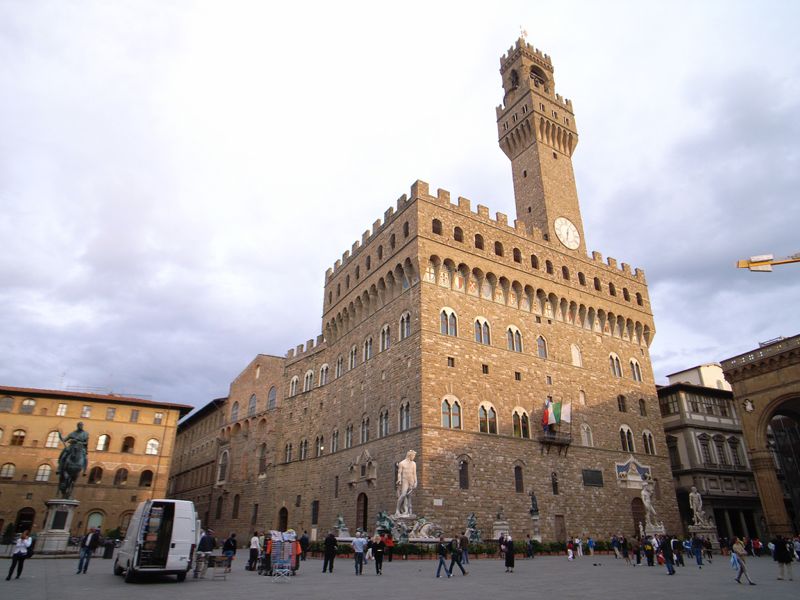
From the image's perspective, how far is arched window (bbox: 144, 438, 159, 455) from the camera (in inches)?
1727

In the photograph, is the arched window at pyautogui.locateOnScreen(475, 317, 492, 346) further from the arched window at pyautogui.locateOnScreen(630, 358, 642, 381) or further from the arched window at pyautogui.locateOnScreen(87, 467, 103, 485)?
the arched window at pyautogui.locateOnScreen(87, 467, 103, 485)

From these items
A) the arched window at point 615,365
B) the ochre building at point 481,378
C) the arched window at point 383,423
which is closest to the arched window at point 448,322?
the ochre building at point 481,378

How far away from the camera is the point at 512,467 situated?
86.7 feet

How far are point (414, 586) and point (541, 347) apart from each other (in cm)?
2011

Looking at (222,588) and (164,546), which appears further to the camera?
(164,546)

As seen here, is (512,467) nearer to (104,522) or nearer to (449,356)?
(449,356)

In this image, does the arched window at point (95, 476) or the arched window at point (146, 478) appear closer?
the arched window at point (95, 476)

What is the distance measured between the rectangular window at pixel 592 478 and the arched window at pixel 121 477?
34620 mm

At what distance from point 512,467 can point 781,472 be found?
28.3 m

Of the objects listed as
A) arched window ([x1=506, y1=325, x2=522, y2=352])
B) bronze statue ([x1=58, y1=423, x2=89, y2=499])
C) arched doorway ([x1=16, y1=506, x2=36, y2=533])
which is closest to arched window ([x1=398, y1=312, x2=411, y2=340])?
arched window ([x1=506, y1=325, x2=522, y2=352])

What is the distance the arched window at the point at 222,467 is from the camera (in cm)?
4241

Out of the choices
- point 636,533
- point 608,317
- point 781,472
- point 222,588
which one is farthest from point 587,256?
point 222,588

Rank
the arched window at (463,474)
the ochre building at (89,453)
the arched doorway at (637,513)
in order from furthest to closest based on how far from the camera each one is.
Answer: the ochre building at (89,453), the arched doorway at (637,513), the arched window at (463,474)

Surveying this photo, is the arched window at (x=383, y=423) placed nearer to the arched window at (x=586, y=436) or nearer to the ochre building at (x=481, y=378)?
the ochre building at (x=481, y=378)
